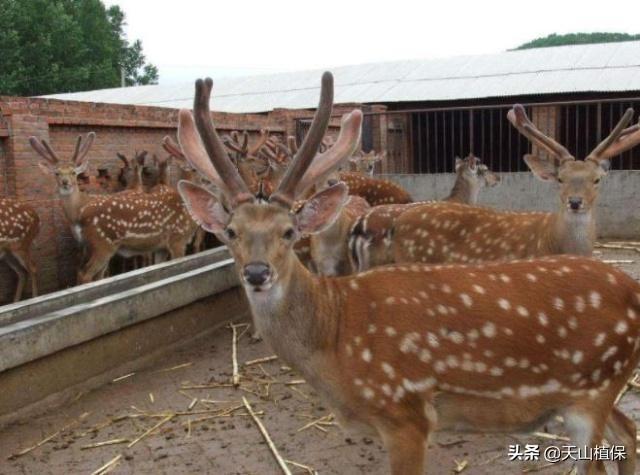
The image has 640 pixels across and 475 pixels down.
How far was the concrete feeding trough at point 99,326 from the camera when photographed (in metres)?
4.68

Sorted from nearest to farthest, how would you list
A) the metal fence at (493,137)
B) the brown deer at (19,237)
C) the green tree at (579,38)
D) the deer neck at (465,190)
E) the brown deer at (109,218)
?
the brown deer at (19,237) < the brown deer at (109,218) < the deer neck at (465,190) < the metal fence at (493,137) < the green tree at (579,38)

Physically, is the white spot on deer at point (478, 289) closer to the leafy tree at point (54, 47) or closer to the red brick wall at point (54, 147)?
the red brick wall at point (54, 147)

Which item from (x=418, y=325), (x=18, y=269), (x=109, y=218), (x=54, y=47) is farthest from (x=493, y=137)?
(x=54, y=47)

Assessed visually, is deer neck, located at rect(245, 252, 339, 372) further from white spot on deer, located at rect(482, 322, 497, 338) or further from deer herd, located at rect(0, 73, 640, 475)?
white spot on deer, located at rect(482, 322, 497, 338)

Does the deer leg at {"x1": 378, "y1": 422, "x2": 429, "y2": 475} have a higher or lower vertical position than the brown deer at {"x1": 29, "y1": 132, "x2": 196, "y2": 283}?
lower

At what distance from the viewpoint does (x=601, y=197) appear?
38.8 feet

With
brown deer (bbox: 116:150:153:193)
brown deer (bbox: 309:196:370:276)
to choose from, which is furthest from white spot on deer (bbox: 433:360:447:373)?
brown deer (bbox: 116:150:153:193)

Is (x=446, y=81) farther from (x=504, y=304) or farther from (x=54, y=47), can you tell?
(x=54, y=47)

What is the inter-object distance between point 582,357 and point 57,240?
7345 millimetres

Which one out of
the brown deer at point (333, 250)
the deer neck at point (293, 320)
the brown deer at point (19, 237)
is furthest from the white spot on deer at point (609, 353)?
the brown deer at point (19, 237)

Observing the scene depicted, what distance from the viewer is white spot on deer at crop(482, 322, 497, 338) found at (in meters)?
3.00

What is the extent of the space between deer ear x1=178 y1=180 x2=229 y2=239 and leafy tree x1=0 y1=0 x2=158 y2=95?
2843 centimetres

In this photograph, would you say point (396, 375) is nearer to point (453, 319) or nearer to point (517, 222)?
point (453, 319)

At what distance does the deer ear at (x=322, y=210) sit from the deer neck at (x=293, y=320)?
7.5 inches
